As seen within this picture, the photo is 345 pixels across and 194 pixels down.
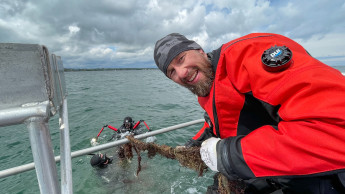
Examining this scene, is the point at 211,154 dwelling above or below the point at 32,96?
below

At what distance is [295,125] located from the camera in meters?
1.24

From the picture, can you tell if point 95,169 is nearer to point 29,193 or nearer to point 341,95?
point 29,193

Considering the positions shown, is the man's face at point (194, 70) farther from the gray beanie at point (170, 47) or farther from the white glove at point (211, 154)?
the white glove at point (211, 154)

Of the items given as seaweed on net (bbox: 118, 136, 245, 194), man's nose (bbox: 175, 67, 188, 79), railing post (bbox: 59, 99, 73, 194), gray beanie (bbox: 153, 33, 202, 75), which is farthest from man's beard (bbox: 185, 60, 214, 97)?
railing post (bbox: 59, 99, 73, 194)

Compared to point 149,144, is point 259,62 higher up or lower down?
higher up

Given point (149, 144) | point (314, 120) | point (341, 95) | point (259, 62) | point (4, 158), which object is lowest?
point (4, 158)

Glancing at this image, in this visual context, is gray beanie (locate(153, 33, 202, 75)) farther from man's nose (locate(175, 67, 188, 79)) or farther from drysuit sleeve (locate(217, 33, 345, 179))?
drysuit sleeve (locate(217, 33, 345, 179))

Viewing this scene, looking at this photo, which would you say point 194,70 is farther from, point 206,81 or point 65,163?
point 65,163

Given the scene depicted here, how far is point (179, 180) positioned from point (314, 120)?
5.43 meters

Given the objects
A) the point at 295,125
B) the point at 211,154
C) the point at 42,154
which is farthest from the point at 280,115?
the point at 42,154

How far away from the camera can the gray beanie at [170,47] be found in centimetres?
261

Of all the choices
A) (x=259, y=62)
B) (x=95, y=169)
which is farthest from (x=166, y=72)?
(x=95, y=169)

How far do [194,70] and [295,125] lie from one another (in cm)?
150

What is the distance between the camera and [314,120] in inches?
46.0
